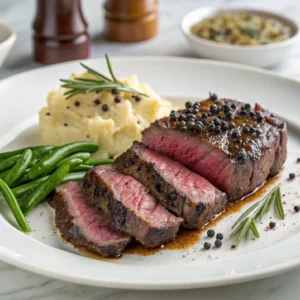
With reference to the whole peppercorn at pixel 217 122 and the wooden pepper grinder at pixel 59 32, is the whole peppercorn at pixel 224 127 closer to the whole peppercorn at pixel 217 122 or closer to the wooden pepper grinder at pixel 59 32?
the whole peppercorn at pixel 217 122

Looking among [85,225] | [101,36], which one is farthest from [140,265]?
[101,36]

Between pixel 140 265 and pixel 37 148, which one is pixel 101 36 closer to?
pixel 37 148

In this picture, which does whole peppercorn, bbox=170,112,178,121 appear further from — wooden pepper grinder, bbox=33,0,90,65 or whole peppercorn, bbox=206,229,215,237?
wooden pepper grinder, bbox=33,0,90,65

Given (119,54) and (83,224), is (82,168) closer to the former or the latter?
(83,224)

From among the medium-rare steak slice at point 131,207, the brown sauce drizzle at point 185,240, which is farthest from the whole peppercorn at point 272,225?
the medium-rare steak slice at point 131,207

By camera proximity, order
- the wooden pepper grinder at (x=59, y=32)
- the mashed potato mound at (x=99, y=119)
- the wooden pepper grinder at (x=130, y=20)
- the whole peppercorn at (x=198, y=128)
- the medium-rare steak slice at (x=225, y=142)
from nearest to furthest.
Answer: the medium-rare steak slice at (x=225, y=142), the whole peppercorn at (x=198, y=128), the mashed potato mound at (x=99, y=119), the wooden pepper grinder at (x=59, y=32), the wooden pepper grinder at (x=130, y=20)
